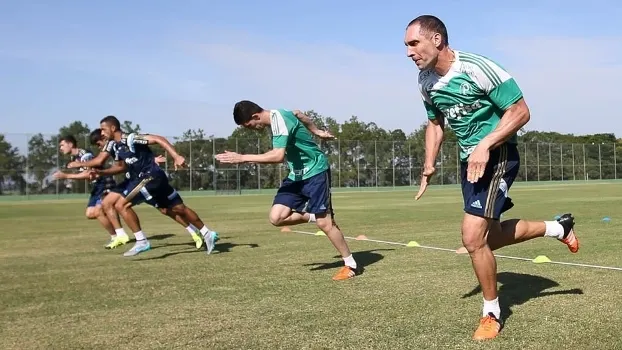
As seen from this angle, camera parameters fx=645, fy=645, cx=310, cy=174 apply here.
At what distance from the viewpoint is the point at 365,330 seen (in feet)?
13.5

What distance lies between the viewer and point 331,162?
169 ft

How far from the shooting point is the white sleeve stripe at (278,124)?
21.5 feet

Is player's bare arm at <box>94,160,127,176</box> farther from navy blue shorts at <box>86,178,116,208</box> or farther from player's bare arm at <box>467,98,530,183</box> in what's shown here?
player's bare arm at <box>467,98,530,183</box>

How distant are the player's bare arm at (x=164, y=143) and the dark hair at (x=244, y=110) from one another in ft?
7.36

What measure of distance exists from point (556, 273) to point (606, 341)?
2502mm

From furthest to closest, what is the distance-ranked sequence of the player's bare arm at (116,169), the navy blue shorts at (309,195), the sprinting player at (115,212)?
the sprinting player at (115,212)
the player's bare arm at (116,169)
the navy blue shorts at (309,195)

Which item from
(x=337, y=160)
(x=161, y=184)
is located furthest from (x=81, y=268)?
(x=337, y=160)

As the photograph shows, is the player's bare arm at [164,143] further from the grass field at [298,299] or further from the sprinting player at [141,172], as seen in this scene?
the grass field at [298,299]

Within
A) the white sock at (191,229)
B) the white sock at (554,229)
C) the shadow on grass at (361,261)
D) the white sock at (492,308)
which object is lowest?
the shadow on grass at (361,261)

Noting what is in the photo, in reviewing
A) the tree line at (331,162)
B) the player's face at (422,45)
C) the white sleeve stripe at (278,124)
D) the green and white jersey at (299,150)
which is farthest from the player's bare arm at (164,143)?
the tree line at (331,162)

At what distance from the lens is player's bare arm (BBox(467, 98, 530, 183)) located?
12.7 ft

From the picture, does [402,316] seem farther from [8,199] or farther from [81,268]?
[8,199]

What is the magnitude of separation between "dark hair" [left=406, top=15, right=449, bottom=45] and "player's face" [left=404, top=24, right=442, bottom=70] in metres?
0.03

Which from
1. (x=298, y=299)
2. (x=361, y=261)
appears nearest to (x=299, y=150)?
(x=361, y=261)
